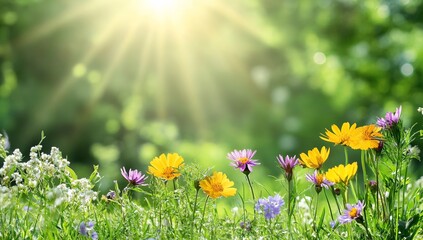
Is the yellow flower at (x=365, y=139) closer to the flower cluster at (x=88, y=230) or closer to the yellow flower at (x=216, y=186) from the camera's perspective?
the yellow flower at (x=216, y=186)

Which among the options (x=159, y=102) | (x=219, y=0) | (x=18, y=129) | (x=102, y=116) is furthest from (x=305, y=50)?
(x=18, y=129)

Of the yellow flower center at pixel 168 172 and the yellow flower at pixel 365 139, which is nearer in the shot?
the yellow flower at pixel 365 139

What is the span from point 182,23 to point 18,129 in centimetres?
593

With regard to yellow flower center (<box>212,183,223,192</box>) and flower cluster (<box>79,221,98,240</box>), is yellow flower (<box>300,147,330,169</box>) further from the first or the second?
flower cluster (<box>79,221,98,240</box>)

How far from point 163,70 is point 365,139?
16.2 metres

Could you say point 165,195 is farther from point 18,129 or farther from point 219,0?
point 219,0

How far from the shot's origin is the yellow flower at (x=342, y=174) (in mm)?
1884

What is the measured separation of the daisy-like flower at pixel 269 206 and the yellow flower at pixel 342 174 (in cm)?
19

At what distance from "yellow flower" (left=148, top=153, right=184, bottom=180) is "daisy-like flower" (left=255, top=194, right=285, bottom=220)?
26 centimetres

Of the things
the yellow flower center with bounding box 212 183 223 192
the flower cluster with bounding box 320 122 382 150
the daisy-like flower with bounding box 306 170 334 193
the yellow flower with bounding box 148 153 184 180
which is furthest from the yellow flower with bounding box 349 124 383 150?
the yellow flower with bounding box 148 153 184 180

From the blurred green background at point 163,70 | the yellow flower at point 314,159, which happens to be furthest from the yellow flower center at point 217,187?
the blurred green background at point 163,70

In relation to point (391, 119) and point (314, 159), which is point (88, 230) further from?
A: point (391, 119)

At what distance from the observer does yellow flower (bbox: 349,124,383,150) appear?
185 cm

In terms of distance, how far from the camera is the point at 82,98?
14961 millimetres
